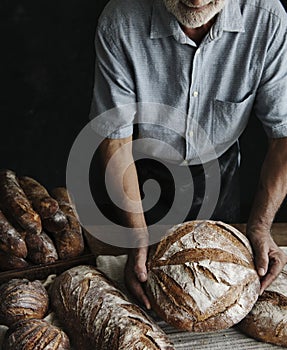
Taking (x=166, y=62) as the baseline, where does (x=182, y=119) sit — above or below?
below

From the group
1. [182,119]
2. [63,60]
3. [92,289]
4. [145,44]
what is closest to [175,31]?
[145,44]

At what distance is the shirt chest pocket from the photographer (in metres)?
2.28

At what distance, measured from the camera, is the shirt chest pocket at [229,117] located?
7.48 feet

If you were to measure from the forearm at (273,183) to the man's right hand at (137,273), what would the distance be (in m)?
0.42

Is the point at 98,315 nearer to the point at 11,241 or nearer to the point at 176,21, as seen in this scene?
the point at 11,241

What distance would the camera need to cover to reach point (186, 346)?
6.15 feet

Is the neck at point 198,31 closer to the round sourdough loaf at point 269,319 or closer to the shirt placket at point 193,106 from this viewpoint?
the shirt placket at point 193,106

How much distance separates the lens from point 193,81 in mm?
2238

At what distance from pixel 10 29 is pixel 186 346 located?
78.1 inches

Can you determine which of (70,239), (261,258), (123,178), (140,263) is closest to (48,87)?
(123,178)

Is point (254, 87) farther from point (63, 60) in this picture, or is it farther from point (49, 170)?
point (49, 170)

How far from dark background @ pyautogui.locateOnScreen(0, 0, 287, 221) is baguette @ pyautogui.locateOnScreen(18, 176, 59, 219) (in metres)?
1.19

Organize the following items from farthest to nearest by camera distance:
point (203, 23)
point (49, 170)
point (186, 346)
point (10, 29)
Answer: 1. point (49, 170)
2. point (10, 29)
3. point (203, 23)
4. point (186, 346)

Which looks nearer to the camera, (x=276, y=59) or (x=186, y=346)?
(x=186, y=346)
